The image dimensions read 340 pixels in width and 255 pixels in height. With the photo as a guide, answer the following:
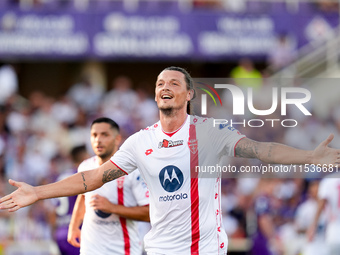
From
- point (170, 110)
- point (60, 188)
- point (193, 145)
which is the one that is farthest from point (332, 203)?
point (60, 188)

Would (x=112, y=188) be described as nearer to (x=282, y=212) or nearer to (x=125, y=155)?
(x=125, y=155)

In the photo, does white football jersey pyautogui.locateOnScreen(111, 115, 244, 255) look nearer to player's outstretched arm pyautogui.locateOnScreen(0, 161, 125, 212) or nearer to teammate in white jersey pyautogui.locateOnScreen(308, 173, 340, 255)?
player's outstretched arm pyautogui.locateOnScreen(0, 161, 125, 212)

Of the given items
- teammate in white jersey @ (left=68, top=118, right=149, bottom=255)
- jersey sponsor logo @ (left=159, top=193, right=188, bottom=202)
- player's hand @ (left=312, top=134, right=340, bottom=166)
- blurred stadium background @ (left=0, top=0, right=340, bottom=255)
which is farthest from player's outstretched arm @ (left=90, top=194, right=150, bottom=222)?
blurred stadium background @ (left=0, top=0, right=340, bottom=255)

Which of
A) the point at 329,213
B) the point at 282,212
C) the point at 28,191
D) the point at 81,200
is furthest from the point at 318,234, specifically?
the point at 28,191

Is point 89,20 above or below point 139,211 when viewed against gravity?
above

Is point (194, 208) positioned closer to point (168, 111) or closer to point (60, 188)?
point (168, 111)

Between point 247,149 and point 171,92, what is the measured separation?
86 cm

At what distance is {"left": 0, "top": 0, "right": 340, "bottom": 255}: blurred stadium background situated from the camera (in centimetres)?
1667

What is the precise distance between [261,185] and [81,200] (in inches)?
285

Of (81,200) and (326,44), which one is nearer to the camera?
(81,200)

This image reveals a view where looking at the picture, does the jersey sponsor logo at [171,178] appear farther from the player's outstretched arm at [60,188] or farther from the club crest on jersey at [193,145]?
the player's outstretched arm at [60,188]

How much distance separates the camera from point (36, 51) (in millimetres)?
19641

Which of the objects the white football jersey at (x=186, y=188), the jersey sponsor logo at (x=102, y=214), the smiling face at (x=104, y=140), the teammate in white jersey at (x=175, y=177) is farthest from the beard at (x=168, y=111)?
the jersey sponsor logo at (x=102, y=214)

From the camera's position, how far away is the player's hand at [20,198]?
5973 mm
